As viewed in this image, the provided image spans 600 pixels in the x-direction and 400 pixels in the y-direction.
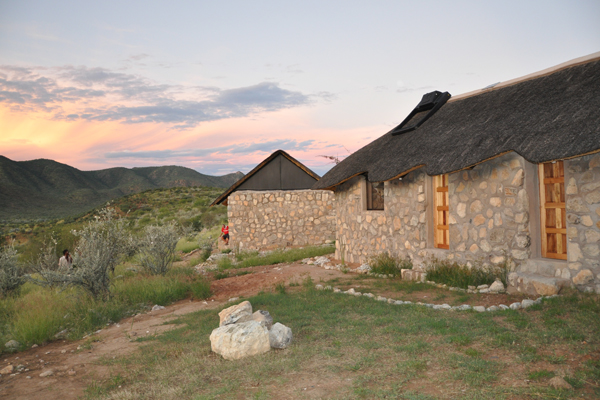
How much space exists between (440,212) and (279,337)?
5.19 meters

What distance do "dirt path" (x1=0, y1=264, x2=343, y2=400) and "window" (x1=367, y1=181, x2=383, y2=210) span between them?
339cm

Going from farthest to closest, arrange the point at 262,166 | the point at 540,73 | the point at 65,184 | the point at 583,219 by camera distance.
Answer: the point at 65,184
the point at 262,166
the point at 540,73
the point at 583,219

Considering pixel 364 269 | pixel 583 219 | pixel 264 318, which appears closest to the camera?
pixel 264 318

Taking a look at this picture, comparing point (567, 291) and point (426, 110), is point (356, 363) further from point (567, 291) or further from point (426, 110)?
point (426, 110)

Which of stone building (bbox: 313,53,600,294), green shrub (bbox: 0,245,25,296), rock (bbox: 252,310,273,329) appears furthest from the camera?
green shrub (bbox: 0,245,25,296)

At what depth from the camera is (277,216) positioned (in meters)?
17.7

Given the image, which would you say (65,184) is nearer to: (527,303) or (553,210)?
(553,210)

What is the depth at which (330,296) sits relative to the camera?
7266mm

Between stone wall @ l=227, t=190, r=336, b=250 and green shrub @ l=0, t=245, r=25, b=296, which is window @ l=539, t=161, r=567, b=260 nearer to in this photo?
stone wall @ l=227, t=190, r=336, b=250

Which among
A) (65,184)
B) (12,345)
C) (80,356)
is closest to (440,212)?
(80,356)

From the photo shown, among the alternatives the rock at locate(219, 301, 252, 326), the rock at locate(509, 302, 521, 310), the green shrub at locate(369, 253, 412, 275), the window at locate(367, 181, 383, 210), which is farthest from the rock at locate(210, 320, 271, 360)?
the window at locate(367, 181, 383, 210)

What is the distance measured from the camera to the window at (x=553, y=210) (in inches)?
257

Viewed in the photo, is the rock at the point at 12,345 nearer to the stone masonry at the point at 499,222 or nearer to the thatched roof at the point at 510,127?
the thatched roof at the point at 510,127

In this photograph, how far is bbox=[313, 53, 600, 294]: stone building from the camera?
5.83 meters
